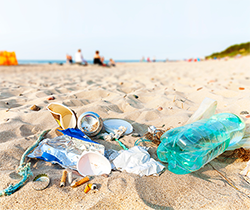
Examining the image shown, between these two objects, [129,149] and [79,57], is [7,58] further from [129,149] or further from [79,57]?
[129,149]

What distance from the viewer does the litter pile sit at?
4.43 ft

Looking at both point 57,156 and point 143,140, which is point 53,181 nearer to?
point 57,156

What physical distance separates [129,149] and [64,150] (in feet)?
1.84

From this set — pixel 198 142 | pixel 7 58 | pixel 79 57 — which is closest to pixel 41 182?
pixel 198 142

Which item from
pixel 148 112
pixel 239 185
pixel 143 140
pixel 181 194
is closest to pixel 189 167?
pixel 181 194

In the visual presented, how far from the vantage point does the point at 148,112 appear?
2.48 metres

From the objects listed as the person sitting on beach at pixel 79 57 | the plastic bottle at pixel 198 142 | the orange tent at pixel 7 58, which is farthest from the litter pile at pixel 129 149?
the orange tent at pixel 7 58

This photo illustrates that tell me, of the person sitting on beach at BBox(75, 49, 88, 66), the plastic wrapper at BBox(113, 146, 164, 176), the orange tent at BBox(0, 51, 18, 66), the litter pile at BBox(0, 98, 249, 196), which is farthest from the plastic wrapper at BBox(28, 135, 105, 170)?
the orange tent at BBox(0, 51, 18, 66)

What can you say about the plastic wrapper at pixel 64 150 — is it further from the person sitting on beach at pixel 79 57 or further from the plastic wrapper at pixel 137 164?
the person sitting on beach at pixel 79 57

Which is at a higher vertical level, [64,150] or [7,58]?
[7,58]

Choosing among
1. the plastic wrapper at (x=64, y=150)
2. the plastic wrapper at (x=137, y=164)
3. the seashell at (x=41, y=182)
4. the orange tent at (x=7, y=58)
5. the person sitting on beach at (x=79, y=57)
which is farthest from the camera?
the person sitting on beach at (x=79, y=57)

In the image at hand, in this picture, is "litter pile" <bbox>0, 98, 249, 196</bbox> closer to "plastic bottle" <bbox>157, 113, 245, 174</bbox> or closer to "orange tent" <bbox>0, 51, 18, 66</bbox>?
"plastic bottle" <bbox>157, 113, 245, 174</bbox>

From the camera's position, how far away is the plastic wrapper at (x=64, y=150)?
1494mm

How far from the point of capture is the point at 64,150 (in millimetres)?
1563
